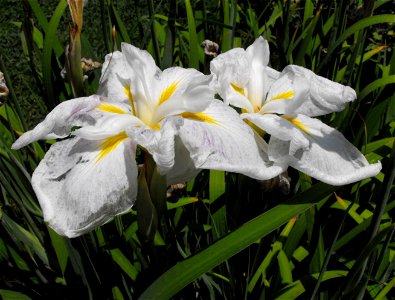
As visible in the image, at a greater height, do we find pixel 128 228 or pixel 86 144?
pixel 86 144

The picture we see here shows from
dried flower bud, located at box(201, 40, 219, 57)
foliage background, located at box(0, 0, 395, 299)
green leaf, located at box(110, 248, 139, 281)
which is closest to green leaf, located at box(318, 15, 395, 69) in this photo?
foliage background, located at box(0, 0, 395, 299)

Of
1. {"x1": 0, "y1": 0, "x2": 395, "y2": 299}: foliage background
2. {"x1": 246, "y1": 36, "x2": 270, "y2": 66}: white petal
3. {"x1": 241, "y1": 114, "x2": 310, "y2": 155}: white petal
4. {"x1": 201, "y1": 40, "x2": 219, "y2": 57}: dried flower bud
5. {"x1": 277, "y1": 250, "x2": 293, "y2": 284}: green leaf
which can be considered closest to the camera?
{"x1": 241, "y1": 114, "x2": 310, "y2": 155}: white petal

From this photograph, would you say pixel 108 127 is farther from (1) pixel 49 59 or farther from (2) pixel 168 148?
(1) pixel 49 59

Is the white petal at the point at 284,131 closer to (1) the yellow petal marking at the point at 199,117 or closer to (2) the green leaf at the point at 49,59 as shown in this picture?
(1) the yellow petal marking at the point at 199,117

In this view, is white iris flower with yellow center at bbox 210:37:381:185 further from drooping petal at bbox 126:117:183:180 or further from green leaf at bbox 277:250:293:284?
green leaf at bbox 277:250:293:284

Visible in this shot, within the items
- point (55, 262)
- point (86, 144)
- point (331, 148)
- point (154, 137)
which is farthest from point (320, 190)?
point (55, 262)

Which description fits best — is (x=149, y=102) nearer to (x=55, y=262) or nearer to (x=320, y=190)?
(x=320, y=190)
